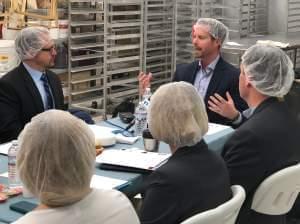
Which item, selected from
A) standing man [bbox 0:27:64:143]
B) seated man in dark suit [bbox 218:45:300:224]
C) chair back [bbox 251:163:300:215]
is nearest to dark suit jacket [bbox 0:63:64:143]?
standing man [bbox 0:27:64:143]

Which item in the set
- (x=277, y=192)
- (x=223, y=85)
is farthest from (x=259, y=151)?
(x=223, y=85)

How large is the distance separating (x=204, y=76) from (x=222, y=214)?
87.0 inches

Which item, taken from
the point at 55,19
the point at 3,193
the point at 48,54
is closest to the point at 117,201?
the point at 3,193

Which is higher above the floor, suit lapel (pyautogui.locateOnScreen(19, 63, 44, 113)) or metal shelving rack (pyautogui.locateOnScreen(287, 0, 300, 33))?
metal shelving rack (pyautogui.locateOnScreen(287, 0, 300, 33))

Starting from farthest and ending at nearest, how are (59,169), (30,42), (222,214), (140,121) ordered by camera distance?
1. (30,42)
2. (140,121)
3. (222,214)
4. (59,169)

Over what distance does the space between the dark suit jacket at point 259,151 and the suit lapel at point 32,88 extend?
1484mm

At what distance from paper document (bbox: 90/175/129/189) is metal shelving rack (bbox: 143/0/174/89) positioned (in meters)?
3.58

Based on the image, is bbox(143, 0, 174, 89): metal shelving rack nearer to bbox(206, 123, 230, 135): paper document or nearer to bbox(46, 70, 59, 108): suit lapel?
bbox(46, 70, 59, 108): suit lapel

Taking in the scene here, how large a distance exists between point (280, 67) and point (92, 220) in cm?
151

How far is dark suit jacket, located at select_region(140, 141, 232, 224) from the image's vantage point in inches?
73.9

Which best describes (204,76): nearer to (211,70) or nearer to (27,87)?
(211,70)

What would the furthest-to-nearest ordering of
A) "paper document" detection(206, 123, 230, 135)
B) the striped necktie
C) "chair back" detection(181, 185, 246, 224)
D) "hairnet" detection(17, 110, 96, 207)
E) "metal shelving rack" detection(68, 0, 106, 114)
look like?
"metal shelving rack" detection(68, 0, 106, 114) → the striped necktie → "paper document" detection(206, 123, 230, 135) → "chair back" detection(181, 185, 246, 224) → "hairnet" detection(17, 110, 96, 207)

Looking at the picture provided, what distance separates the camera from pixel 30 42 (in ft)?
11.4

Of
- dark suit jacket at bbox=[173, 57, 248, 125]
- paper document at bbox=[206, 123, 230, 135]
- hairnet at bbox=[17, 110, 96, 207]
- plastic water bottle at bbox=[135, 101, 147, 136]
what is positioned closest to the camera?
hairnet at bbox=[17, 110, 96, 207]
